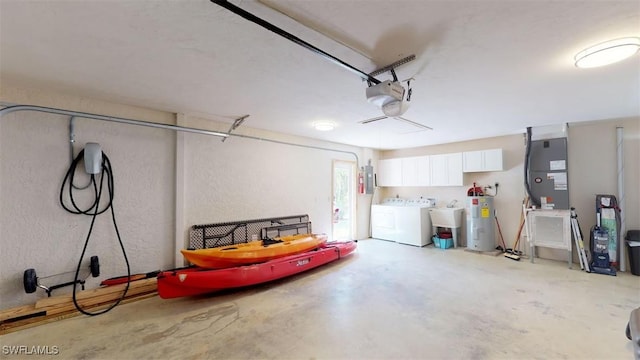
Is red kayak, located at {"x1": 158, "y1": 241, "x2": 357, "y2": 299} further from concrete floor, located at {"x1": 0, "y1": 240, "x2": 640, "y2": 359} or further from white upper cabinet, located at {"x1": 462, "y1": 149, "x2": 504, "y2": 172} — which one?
white upper cabinet, located at {"x1": 462, "y1": 149, "x2": 504, "y2": 172}

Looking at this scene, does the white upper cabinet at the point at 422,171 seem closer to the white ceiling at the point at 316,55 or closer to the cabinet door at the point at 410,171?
the cabinet door at the point at 410,171

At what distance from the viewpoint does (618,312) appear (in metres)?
2.72

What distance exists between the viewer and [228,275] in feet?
10.3

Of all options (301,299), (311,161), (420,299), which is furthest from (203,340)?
(311,161)

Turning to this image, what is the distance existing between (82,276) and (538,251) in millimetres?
7368

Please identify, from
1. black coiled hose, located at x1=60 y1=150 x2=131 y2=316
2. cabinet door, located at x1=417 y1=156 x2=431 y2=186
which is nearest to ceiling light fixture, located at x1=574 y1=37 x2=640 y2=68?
cabinet door, located at x1=417 y1=156 x2=431 y2=186

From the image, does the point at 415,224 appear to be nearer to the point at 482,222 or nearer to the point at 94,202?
the point at 482,222

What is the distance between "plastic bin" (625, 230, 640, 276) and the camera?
3.74m

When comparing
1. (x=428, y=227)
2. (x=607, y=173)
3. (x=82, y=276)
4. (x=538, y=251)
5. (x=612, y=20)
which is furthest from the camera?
(x=428, y=227)

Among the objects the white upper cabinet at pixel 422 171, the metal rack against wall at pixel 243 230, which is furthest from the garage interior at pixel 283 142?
the white upper cabinet at pixel 422 171

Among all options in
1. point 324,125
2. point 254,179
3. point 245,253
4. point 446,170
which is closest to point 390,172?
point 446,170

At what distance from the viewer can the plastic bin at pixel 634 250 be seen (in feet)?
12.3

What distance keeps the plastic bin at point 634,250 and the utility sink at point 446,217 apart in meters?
2.44

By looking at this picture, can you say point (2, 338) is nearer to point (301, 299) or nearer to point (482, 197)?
point (301, 299)
